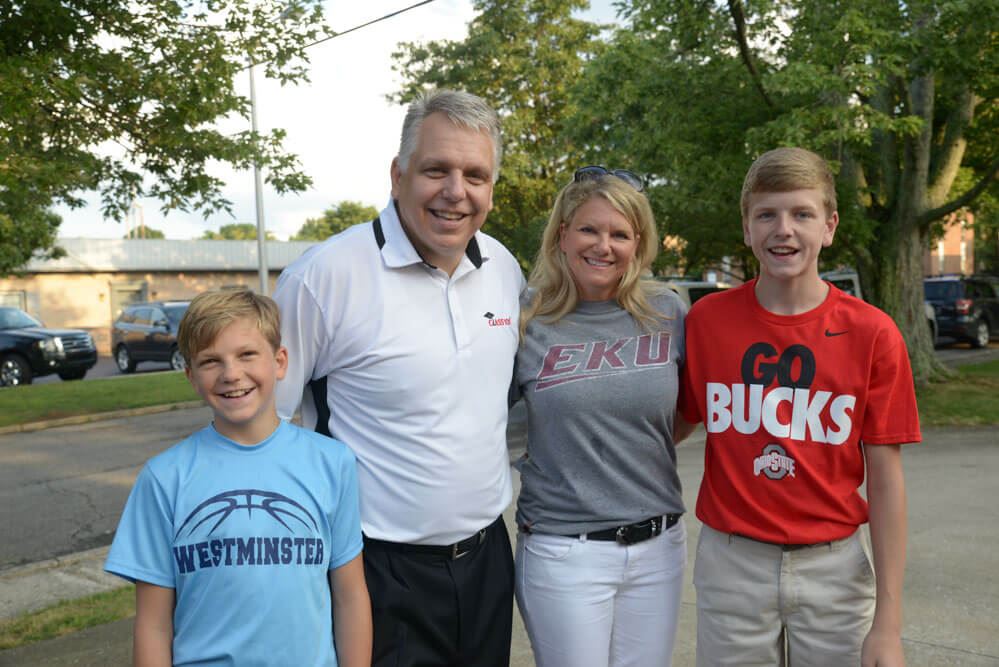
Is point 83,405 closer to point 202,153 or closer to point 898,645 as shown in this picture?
point 202,153

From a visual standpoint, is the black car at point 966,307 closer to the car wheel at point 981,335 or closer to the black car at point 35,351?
the car wheel at point 981,335

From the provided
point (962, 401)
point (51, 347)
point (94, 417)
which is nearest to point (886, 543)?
point (962, 401)

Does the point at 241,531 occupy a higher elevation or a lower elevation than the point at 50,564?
higher

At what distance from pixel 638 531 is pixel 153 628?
1.37 meters

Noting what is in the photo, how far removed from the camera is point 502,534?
9.16ft

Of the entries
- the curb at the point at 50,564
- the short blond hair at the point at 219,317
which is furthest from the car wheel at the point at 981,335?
the short blond hair at the point at 219,317

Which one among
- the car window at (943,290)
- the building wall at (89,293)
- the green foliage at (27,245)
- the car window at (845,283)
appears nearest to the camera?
the car window at (845,283)

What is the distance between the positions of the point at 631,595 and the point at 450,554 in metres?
0.59

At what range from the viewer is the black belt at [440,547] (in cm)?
250

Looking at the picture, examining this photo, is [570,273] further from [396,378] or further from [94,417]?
[94,417]

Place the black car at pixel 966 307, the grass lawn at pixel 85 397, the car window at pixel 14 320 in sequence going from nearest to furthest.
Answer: the grass lawn at pixel 85 397 < the car window at pixel 14 320 < the black car at pixel 966 307

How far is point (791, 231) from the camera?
2.46 m

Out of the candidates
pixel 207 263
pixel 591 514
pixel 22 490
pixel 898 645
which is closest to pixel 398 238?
pixel 591 514

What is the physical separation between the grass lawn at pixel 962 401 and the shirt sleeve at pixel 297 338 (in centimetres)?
1027
